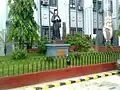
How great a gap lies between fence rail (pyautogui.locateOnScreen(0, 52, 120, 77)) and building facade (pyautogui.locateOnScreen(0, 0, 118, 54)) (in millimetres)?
7885

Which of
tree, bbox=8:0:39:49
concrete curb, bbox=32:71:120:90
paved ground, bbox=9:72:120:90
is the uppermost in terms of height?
tree, bbox=8:0:39:49

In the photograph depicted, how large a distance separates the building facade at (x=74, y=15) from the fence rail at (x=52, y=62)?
788 cm

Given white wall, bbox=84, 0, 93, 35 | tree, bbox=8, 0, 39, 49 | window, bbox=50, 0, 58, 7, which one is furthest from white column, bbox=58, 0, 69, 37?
tree, bbox=8, 0, 39, 49

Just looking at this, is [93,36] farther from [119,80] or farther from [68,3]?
[119,80]

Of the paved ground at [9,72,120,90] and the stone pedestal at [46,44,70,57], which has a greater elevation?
the stone pedestal at [46,44,70,57]

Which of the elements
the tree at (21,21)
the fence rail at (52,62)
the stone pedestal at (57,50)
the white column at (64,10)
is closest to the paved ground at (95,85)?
the fence rail at (52,62)

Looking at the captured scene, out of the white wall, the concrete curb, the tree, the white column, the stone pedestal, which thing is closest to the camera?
the concrete curb

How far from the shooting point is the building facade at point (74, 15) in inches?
871

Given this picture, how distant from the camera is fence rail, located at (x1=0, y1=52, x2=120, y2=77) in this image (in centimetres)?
1055

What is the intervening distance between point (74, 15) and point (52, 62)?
562 inches

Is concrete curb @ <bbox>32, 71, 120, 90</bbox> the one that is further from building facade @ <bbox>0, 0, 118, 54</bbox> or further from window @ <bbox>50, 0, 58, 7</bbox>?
window @ <bbox>50, 0, 58, 7</bbox>

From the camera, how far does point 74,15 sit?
82.0ft

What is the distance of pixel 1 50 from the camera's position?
18.9m

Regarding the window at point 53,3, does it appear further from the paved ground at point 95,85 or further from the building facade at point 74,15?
the paved ground at point 95,85
